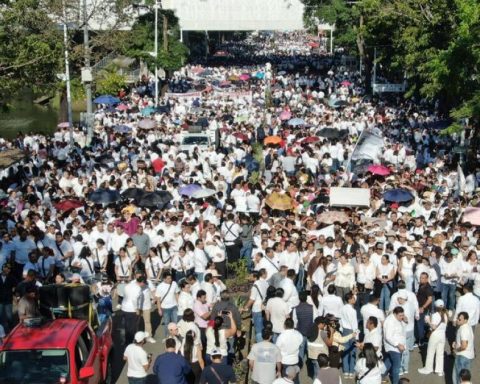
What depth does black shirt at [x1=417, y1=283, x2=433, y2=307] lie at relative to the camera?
13578 mm

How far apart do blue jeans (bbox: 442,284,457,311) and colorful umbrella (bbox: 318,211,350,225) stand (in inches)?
143

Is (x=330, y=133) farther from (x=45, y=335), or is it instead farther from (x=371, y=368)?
(x=45, y=335)

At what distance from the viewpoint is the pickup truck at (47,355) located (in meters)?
10.3

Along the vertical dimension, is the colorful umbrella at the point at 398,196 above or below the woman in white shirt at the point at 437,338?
above

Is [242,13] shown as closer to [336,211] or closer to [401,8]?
[401,8]

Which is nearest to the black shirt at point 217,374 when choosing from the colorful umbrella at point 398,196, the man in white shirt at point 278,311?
the man in white shirt at point 278,311

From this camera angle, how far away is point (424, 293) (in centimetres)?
1359

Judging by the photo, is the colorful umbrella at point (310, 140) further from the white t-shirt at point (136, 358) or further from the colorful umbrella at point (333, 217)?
the white t-shirt at point (136, 358)

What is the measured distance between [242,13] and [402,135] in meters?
43.3

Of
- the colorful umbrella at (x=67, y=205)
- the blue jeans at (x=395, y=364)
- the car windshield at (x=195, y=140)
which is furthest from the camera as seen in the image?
the car windshield at (x=195, y=140)

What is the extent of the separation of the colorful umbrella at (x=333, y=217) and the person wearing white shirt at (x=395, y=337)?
6.24 metres

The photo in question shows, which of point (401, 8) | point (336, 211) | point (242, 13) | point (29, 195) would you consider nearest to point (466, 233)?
point (336, 211)

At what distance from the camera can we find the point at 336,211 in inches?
742

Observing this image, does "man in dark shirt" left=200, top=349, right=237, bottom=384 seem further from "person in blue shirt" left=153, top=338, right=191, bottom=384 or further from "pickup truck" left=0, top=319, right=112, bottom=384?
"pickup truck" left=0, top=319, right=112, bottom=384
